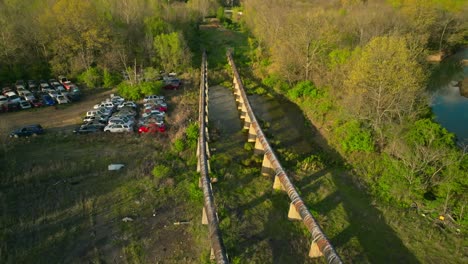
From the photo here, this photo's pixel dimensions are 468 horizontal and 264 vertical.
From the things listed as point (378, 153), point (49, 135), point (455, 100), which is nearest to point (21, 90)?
point (49, 135)

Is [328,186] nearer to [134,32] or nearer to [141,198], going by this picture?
[141,198]

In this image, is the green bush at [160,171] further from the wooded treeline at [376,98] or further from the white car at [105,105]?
the wooded treeline at [376,98]

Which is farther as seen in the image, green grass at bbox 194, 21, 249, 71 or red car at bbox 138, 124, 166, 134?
green grass at bbox 194, 21, 249, 71

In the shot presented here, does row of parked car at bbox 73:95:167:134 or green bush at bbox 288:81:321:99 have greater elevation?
green bush at bbox 288:81:321:99

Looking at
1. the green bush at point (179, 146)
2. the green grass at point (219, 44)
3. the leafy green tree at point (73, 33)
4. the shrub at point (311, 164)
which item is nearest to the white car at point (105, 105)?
the leafy green tree at point (73, 33)

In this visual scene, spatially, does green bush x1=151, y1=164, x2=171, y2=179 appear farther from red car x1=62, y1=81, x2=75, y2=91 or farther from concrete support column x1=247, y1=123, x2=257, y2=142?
red car x1=62, y1=81, x2=75, y2=91

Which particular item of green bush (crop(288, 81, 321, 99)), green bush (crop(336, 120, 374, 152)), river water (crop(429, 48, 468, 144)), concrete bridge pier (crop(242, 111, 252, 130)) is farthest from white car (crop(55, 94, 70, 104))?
river water (crop(429, 48, 468, 144))

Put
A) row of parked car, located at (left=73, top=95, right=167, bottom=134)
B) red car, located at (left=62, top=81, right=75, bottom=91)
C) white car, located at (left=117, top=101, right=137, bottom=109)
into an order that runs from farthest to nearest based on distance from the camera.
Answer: red car, located at (left=62, top=81, right=75, bottom=91) < white car, located at (left=117, top=101, right=137, bottom=109) < row of parked car, located at (left=73, top=95, right=167, bottom=134)
